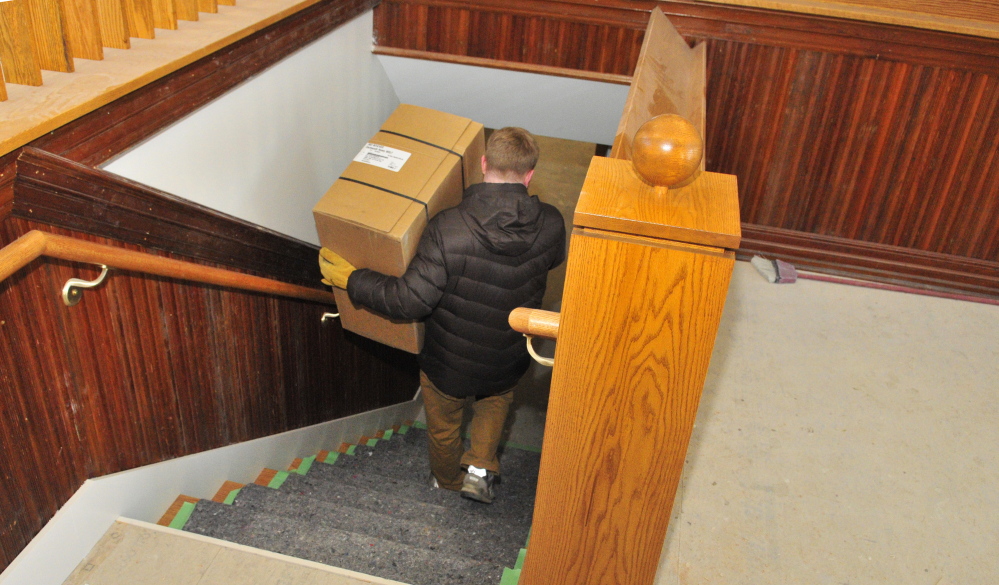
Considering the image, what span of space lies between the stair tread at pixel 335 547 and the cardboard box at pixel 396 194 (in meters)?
0.75

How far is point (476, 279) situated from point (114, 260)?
103 cm

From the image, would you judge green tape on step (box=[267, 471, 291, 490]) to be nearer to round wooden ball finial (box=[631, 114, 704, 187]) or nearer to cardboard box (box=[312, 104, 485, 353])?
cardboard box (box=[312, 104, 485, 353])

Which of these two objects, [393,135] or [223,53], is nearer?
[223,53]

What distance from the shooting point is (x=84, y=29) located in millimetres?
1646

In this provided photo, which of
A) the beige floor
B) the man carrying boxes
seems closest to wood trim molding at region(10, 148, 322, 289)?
the man carrying boxes

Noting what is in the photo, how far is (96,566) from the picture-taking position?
1683mm

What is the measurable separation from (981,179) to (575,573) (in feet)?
7.65

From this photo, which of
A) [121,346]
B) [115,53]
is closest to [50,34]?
[115,53]

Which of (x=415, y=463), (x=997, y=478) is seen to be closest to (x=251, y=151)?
(x=415, y=463)

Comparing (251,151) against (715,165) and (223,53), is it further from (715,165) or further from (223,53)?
(715,165)

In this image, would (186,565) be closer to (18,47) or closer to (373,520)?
(373,520)

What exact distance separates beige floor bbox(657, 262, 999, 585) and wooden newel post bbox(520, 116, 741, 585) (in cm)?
47

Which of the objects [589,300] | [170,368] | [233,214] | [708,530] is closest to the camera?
[589,300]

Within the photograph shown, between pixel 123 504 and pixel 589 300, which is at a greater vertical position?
pixel 589 300
